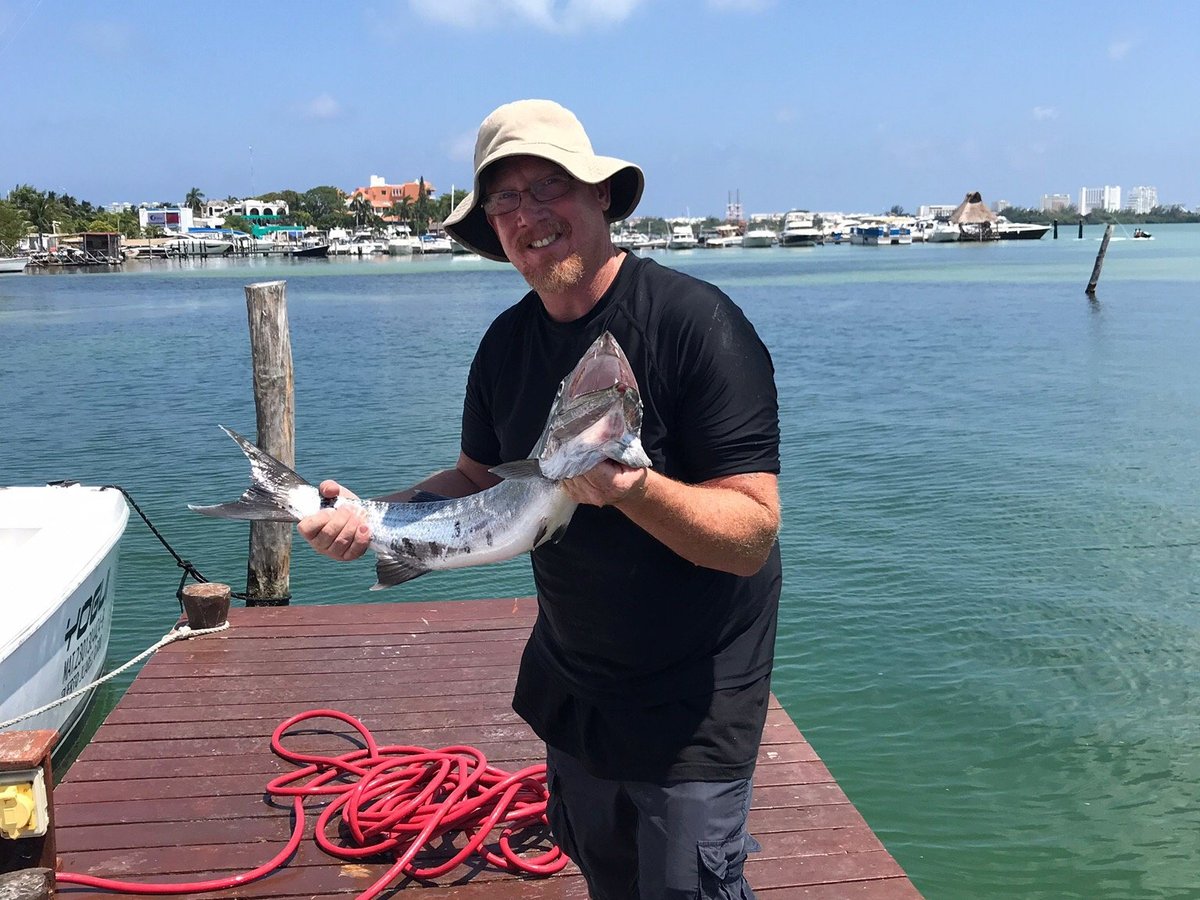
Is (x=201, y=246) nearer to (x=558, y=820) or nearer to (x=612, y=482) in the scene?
(x=558, y=820)

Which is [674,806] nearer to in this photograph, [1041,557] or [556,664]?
[556,664]

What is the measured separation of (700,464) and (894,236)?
17654 cm

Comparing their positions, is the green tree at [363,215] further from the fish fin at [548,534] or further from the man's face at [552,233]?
the fish fin at [548,534]

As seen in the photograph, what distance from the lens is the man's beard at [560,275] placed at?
2.92 metres

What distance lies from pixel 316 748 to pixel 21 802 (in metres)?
1.75

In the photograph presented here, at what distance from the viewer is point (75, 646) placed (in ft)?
24.7

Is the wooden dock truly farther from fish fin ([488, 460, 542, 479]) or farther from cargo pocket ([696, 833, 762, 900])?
fish fin ([488, 460, 542, 479])

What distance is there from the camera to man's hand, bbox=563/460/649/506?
2326mm

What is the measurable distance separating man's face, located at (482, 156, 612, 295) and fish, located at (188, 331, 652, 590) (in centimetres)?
31

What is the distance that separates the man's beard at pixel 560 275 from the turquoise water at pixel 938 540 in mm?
4965

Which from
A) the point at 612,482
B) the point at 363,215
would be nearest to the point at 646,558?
the point at 612,482

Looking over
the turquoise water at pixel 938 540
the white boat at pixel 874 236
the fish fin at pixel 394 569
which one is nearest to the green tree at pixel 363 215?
the white boat at pixel 874 236

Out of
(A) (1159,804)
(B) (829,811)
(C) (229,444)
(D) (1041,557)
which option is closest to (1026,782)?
(A) (1159,804)

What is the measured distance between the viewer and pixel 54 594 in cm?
689
